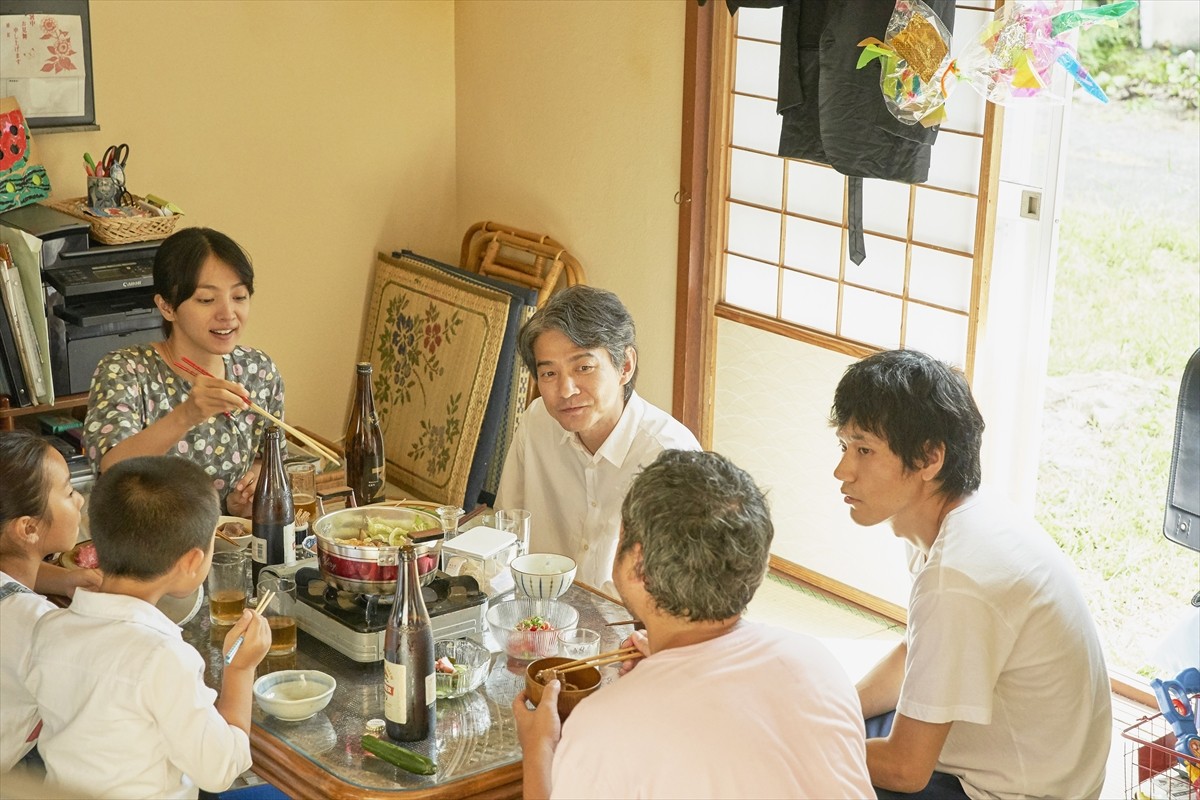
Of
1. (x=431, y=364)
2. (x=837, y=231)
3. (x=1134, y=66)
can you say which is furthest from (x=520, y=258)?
(x=1134, y=66)

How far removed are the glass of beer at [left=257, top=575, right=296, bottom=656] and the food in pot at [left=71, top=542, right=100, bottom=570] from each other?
40 cm

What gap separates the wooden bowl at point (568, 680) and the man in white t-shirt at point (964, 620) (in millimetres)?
496

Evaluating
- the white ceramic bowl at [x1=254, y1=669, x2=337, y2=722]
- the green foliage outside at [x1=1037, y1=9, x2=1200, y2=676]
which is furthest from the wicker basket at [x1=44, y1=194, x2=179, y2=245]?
the green foliage outside at [x1=1037, y1=9, x2=1200, y2=676]

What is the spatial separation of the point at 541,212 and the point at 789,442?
1329 millimetres

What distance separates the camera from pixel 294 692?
2014 millimetres

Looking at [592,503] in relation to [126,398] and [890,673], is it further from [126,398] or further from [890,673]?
[126,398]

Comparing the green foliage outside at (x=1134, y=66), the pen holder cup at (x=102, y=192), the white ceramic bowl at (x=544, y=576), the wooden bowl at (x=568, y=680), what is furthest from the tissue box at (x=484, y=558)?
the green foliage outside at (x=1134, y=66)

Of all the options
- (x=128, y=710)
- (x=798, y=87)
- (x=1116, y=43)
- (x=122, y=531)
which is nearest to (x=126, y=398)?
(x=122, y=531)

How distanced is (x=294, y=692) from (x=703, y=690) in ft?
2.54

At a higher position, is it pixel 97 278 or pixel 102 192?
pixel 102 192

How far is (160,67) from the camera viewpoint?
4.28m

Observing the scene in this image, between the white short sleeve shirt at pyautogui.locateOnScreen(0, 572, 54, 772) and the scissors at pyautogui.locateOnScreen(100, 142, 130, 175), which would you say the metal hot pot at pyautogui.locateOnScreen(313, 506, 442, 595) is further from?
the scissors at pyautogui.locateOnScreen(100, 142, 130, 175)

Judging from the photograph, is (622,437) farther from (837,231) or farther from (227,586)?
(837,231)

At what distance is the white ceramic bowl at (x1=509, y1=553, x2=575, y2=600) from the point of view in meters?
2.32
